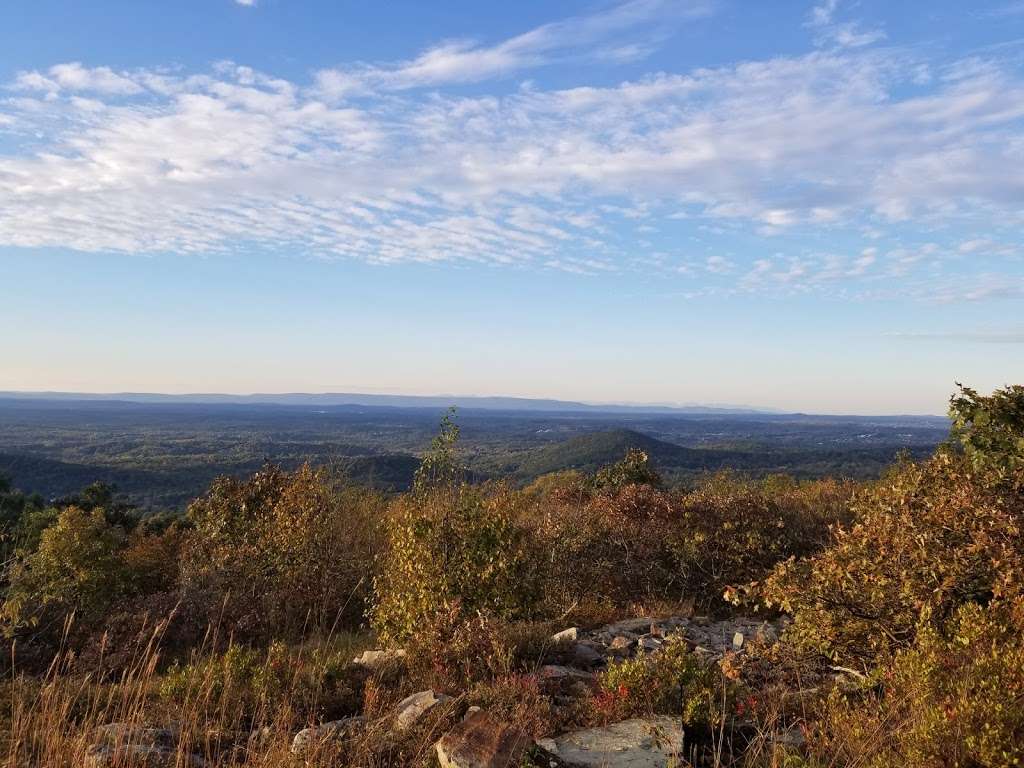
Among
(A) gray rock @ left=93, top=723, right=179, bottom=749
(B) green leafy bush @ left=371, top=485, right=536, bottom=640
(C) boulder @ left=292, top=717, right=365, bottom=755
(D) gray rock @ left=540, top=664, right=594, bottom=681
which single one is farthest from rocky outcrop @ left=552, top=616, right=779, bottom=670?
(A) gray rock @ left=93, top=723, right=179, bottom=749

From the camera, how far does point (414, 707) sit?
5930mm

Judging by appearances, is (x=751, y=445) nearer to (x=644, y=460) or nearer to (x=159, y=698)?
(x=644, y=460)

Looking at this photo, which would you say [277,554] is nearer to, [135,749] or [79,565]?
[79,565]

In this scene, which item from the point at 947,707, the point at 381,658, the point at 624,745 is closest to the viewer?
the point at 947,707

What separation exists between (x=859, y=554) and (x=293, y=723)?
563cm

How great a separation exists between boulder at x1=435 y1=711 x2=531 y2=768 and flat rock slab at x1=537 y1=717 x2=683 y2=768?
0.96 feet

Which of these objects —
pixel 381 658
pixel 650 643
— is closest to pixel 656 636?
pixel 650 643

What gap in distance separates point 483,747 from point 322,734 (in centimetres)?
135

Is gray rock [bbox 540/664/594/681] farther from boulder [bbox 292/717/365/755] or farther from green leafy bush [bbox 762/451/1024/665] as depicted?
green leafy bush [bbox 762/451/1024/665]

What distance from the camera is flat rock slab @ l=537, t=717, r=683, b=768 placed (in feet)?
16.1

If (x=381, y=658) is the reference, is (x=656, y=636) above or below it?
below

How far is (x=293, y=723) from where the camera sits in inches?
245

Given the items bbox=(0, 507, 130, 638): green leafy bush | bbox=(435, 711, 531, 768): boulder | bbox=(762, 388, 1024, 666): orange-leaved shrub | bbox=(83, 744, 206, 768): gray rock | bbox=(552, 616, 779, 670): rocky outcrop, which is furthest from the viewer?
bbox=(0, 507, 130, 638): green leafy bush

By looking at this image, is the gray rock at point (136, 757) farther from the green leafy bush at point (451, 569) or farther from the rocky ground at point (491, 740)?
the green leafy bush at point (451, 569)
